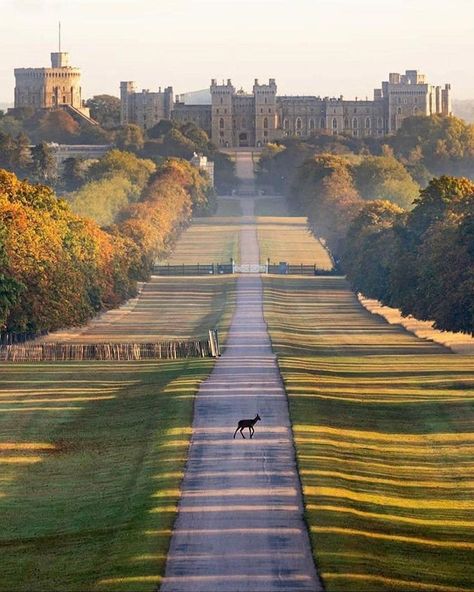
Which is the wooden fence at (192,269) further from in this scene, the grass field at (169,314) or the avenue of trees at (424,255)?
the avenue of trees at (424,255)

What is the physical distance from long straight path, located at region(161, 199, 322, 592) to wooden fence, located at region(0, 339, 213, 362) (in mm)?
18219

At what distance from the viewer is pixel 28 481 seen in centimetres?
4794

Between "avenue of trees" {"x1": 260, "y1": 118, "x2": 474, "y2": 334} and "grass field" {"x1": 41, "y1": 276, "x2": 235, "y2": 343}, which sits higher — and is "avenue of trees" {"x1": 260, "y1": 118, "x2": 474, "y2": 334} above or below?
above

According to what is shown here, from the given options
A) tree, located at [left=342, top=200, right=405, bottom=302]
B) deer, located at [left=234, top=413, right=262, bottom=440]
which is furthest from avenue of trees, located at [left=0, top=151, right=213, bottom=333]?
deer, located at [left=234, top=413, right=262, bottom=440]

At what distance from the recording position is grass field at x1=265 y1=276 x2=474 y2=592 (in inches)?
1422

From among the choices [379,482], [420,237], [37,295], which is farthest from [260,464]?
[420,237]

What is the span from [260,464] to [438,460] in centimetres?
655

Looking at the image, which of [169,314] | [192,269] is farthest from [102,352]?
[192,269]

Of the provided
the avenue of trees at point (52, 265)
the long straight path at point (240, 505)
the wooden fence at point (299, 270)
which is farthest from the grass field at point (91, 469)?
the wooden fence at point (299, 270)

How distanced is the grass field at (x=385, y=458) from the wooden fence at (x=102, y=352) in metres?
4.60

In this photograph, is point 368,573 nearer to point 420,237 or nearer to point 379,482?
point 379,482

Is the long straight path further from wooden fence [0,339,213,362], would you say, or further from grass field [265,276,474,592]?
wooden fence [0,339,213,362]

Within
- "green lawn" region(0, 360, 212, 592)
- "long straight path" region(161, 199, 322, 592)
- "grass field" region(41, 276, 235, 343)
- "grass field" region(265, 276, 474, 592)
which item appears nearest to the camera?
"long straight path" region(161, 199, 322, 592)

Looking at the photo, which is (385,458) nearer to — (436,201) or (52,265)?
(52,265)
